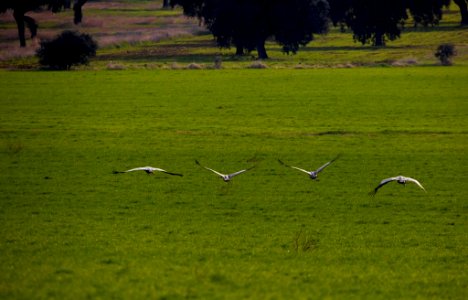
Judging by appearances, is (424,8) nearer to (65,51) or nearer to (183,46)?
(183,46)

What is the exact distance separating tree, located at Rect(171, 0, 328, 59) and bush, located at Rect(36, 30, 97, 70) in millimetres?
13942

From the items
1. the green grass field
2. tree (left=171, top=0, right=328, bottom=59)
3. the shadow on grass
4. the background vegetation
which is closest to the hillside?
the shadow on grass

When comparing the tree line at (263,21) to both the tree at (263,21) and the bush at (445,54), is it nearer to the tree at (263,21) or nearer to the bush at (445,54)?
the tree at (263,21)

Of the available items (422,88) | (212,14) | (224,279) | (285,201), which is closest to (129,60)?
(212,14)

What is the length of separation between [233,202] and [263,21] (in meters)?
57.2

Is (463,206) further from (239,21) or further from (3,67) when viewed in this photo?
(239,21)

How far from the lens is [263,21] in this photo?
2899 inches

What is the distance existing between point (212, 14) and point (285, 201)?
194 ft

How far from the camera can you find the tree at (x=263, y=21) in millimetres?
72688

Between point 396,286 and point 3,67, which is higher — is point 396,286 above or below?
above

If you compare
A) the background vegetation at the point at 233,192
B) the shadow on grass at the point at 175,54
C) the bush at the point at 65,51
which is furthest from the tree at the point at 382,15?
the background vegetation at the point at 233,192

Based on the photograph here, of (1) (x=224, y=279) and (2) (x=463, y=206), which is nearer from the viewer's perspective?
(1) (x=224, y=279)

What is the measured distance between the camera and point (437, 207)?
672 inches

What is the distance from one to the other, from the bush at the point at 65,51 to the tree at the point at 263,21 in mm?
13942
